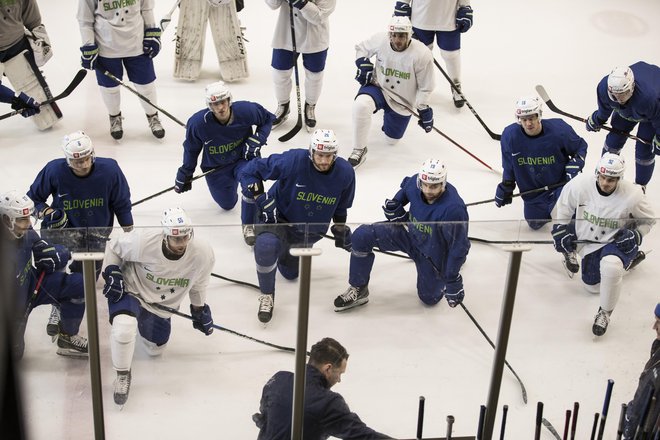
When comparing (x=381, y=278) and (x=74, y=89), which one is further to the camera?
(x=74, y=89)

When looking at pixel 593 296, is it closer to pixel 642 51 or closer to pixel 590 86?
pixel 590 86

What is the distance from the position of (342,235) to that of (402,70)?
2252 millimetres

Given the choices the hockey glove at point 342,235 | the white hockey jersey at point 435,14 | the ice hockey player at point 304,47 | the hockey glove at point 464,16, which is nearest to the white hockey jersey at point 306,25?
the ice hockey player at point 304,47

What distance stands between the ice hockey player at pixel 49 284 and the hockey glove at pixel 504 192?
7.85 feet

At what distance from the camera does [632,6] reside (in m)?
7.51

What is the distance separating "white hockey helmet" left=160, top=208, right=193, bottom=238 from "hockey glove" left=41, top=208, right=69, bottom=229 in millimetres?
794

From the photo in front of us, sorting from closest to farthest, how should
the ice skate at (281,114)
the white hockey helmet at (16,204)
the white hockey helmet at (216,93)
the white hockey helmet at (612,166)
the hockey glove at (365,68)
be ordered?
the white hockey helmet at (16,204), the white hockey helmet at (612,166), the white hockey helmet at (216,93), the hockey glove at (365,68), the ice skate at (281,114)

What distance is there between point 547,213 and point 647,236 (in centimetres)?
155

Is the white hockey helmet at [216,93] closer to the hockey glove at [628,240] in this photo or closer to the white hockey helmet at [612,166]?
the white hockey helmet at [612,166]

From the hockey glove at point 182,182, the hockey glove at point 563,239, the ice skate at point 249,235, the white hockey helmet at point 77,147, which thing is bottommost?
the hockey glove at point 182,182

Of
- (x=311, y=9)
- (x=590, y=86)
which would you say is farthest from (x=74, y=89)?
(x=590, y=86)

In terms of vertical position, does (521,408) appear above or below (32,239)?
below

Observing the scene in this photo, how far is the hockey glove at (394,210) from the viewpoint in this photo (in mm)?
4004

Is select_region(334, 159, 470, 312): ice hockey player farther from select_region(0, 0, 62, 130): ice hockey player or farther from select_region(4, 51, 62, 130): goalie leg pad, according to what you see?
select_region(4, 51, 62, 130): goalie leg pad
